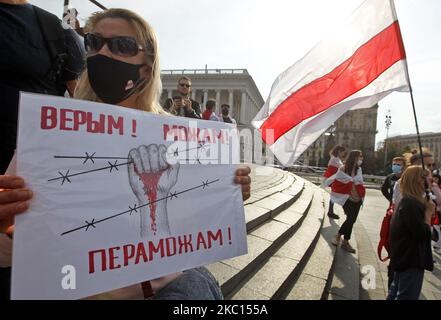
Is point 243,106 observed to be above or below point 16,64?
above

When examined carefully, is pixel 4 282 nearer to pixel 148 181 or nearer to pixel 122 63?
pixel 148 181

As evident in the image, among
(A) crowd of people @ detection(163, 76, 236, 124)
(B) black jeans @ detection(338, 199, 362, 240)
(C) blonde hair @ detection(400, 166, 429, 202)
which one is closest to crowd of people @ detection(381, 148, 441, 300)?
(C) blonde hair @ detection(400, 166, 429, 202)

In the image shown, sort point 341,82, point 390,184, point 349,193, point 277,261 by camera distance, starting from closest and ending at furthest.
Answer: point 341,82, point 277,261, point 349,193, point 390,184

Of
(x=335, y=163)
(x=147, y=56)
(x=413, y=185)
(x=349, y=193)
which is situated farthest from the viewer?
(x=335, y=163)

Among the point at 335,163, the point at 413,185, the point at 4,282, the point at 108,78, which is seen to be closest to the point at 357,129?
the point at 335,163

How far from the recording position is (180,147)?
1456 mm

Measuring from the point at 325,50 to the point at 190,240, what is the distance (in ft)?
7.70

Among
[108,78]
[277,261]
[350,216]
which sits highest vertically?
[108,78]

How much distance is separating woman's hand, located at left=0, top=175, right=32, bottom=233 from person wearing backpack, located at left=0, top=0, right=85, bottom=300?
1.35ft

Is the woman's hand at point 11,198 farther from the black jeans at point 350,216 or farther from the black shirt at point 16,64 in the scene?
the black jeans at point 350,216

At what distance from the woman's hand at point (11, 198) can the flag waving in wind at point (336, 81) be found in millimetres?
2209

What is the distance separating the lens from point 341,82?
109 inches

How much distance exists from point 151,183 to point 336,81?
7.23 ft

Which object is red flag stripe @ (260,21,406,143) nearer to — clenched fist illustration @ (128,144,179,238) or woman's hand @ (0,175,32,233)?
clenched fist illustration @ (128,144,179,238)
